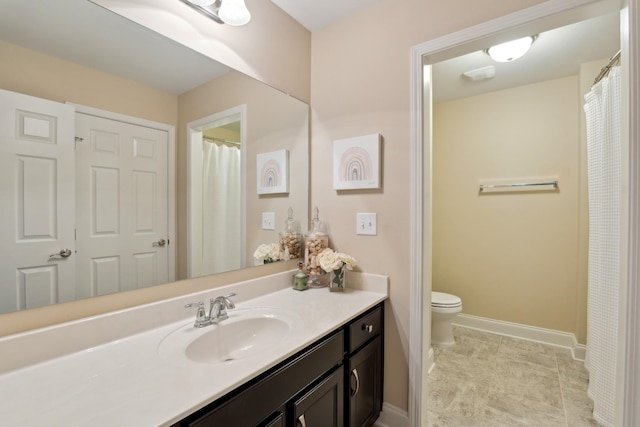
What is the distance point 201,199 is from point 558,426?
2.36 metres

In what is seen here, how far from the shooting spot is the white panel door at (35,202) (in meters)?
0.83

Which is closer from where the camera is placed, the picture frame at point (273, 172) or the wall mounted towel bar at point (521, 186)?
the picture frame at point (273, 172)

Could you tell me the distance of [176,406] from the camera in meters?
0.63

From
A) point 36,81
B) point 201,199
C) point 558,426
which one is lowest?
point 558,426

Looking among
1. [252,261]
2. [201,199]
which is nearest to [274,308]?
[252,261]

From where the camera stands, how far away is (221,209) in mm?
1438

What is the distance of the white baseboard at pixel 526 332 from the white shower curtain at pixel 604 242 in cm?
69

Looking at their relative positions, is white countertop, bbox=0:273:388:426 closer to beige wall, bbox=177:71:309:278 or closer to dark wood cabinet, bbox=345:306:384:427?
dark wood cabinet, bbox=345:306:384:427

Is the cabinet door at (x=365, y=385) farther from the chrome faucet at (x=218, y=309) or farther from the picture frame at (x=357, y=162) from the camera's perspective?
the picture frame at (x=357, y=162)

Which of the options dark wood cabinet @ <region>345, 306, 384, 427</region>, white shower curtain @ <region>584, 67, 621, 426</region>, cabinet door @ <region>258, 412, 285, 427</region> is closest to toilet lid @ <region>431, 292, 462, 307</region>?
white shower curtain @ <region>584, 67, 621, 426</region>

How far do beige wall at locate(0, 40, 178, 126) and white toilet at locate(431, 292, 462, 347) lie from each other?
2.45 meters

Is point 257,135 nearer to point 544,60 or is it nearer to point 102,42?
point 102,42

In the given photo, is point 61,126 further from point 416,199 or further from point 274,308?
point 416,199

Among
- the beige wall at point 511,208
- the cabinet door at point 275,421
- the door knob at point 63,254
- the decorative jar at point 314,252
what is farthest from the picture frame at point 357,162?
the beige wall at point 511,208
